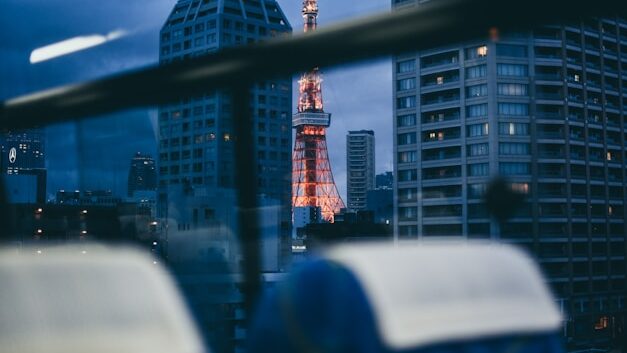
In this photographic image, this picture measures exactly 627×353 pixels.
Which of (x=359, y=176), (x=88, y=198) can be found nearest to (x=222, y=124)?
(x=88, y=198)

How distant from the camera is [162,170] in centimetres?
199

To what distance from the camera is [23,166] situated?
244cm

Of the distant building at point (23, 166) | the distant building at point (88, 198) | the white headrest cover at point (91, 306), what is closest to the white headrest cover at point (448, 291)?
the white headrest cover at point (91, 306)

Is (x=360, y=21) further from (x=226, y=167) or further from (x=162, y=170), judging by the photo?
(x=162, y=170)

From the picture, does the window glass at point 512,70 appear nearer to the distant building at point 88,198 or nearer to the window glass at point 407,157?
the window glass at point 407,157

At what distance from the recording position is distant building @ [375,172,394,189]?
176 centimetres

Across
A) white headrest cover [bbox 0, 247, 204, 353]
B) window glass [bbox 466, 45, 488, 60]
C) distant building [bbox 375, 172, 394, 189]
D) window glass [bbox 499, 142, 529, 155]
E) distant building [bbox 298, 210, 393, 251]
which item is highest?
window glass [bbox 466, 45, 488, 60]

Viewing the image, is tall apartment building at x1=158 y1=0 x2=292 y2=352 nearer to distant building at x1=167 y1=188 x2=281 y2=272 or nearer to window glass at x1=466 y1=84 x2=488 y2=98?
distant building at x1=167 y1=188 x2=281 y2=272

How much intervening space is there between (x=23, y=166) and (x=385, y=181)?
1362mm

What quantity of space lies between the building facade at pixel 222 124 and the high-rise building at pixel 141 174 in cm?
2

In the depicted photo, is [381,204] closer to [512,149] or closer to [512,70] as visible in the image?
[512,149]

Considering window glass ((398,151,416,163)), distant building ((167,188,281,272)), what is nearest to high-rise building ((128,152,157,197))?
distant building ((167,188,281,272))

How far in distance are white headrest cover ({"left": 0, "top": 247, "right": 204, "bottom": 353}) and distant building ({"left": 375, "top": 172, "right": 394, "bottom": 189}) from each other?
96 centimetres

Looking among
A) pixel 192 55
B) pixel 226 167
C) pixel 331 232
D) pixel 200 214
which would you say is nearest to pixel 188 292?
pixel 200 214
